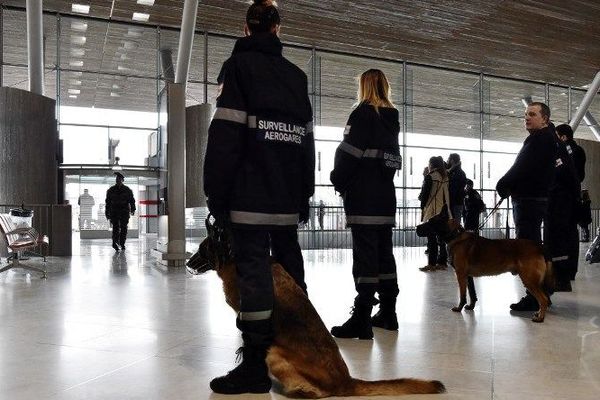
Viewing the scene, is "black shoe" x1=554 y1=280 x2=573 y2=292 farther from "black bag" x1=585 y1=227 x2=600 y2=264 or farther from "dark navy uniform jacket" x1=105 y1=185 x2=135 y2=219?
"dark navy uniform jacket" x1=105 y1=185 x2=135 y2=219

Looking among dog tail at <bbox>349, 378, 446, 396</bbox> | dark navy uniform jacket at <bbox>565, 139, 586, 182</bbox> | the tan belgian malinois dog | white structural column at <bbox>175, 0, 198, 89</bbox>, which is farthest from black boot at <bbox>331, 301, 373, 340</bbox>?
white structural column at <bbox>175, 0, 198, 89</bbox>

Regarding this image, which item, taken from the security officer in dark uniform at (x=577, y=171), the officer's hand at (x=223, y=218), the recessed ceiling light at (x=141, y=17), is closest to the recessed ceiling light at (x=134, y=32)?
the recessed ceiling light at (x=141, y=17)

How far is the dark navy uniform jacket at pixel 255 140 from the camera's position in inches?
84.0

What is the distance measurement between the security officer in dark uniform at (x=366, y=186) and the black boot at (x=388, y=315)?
0.85 ft

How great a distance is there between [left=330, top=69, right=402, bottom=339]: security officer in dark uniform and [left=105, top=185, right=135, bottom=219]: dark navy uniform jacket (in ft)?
27.6

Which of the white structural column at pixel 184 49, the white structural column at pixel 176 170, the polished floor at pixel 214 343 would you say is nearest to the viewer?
the polished floor at pixel 214 343

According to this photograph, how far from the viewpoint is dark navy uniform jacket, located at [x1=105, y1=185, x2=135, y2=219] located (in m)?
10.8

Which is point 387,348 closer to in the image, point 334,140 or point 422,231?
point 422,231

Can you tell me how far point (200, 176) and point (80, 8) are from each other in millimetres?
5328

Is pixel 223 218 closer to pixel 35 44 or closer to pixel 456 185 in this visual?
pixel 456 185

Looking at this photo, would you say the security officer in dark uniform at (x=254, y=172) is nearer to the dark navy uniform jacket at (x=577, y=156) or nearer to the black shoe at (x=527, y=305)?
the black shoe at (x=527, y=305)

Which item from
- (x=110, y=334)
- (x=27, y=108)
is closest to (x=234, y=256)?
(x=110, y=334)

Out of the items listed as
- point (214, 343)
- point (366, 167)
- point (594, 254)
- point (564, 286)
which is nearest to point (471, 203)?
point (594, 254)

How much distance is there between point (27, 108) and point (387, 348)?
8656 millimetres
